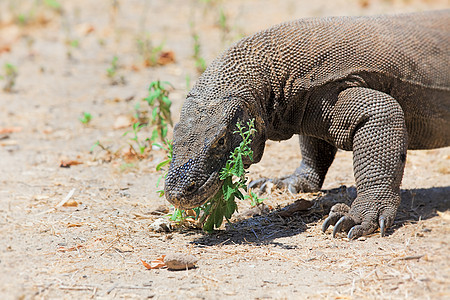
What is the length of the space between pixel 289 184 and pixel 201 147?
1.65 m

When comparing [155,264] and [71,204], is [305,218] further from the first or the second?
[71,204]

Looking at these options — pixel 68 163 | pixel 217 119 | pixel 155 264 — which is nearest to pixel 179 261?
pixel 155 264

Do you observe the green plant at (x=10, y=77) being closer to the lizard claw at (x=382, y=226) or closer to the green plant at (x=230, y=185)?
the green plant at (x=230, y=185)

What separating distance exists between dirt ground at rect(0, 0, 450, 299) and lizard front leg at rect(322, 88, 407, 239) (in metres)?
0.14

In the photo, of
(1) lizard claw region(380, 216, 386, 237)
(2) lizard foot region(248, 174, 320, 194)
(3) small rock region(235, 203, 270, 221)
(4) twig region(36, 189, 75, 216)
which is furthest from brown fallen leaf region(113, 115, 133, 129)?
(1) lizard claw region(380, 216, 386, 237)

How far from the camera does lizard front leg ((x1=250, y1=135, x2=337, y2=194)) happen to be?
4980 millimetres

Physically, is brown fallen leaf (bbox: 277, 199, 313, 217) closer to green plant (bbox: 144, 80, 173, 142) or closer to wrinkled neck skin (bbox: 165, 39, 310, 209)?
wrinkled neck skin (bbox: 165, 39, 310, 209)

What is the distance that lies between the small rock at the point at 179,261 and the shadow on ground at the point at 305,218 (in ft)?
1.52

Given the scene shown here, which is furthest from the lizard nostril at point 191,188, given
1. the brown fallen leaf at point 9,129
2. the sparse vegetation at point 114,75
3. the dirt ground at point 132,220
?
the sparse vegetation at point 114,75

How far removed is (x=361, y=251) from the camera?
349 cm

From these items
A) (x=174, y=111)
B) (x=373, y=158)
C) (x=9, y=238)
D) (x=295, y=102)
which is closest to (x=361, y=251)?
(x=373, y=158)

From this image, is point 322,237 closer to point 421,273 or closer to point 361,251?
point 361,251

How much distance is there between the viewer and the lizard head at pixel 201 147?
3508 mm

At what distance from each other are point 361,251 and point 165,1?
28.2 ft
